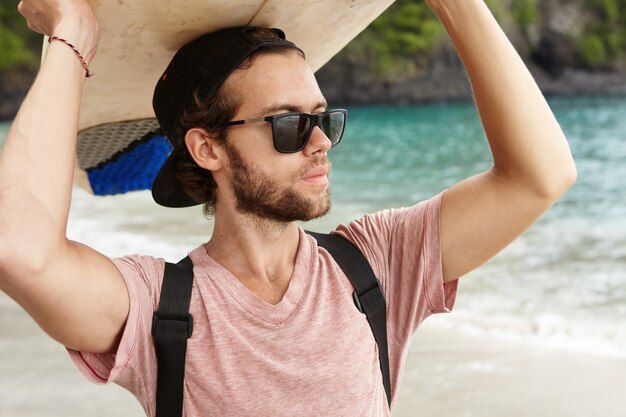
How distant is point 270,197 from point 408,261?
371 mm

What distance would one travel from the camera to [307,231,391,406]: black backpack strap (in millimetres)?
1809

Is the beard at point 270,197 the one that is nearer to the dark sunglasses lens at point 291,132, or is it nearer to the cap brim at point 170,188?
the dark sunglasses lens at point 291,132

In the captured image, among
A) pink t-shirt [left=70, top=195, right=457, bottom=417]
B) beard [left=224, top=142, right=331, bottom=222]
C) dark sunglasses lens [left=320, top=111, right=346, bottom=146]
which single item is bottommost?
pink t-shirt [left=70, top=195, right=457, bottom=417]

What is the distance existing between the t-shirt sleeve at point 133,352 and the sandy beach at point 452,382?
8.84ft

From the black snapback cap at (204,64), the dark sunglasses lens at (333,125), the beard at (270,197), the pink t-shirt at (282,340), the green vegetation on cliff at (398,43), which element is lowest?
the green vegetation on cliff at (398,43)

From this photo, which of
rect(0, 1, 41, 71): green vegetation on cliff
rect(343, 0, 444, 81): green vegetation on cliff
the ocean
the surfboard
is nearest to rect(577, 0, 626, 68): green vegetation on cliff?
rect(343, 0, 444, 81): green vegetation on cliff

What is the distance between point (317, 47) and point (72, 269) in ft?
3.08

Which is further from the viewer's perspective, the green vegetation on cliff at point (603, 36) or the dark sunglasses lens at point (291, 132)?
the green vegetation on cliff at point (603, 36)

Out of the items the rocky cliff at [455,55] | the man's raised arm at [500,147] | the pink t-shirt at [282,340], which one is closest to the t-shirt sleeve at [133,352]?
the pink t-shirt at [282,340]

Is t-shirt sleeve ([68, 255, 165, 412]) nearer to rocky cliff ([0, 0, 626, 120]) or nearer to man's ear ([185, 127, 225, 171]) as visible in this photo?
man's ear ([185, 127, 225, 171])

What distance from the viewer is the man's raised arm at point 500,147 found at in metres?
1.79

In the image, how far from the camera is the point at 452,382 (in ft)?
15.8

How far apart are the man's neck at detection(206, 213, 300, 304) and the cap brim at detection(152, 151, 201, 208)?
22cm

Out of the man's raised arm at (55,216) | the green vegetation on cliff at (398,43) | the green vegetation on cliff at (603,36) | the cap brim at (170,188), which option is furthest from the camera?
the green vegetation on cliff at (603,36)
